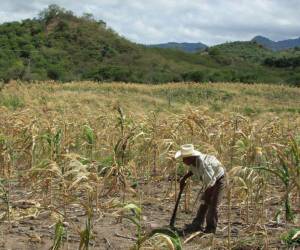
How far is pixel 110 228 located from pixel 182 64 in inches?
2162

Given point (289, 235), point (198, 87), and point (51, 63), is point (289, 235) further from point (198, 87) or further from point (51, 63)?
point (51, 63)

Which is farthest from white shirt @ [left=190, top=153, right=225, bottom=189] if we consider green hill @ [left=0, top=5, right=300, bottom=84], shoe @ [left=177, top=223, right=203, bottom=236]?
green hill @ [left=0, top=5, right=300, bottom=84]

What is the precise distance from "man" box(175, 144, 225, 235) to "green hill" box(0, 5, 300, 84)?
31770 mm

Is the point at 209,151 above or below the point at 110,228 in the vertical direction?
above

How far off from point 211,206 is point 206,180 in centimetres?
31

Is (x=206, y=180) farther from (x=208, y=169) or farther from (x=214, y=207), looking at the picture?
(x=214, y=207)

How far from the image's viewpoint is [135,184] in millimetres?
6891

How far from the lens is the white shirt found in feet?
17.1

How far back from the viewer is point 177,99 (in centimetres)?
2719

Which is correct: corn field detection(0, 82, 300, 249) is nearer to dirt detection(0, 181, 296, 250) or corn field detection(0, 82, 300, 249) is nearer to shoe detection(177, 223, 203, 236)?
dirt detection(0, 181, 296, 250)

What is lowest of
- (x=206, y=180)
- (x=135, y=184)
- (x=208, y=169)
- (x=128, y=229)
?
(x=128, y=229)

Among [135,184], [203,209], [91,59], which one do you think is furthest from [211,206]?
[91,59]

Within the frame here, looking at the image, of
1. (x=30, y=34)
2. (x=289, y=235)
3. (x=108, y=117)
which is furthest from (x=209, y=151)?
(x=30, y=34)

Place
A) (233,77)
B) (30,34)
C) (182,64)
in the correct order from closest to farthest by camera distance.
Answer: (233,77) → (30,34) → (182,64)
